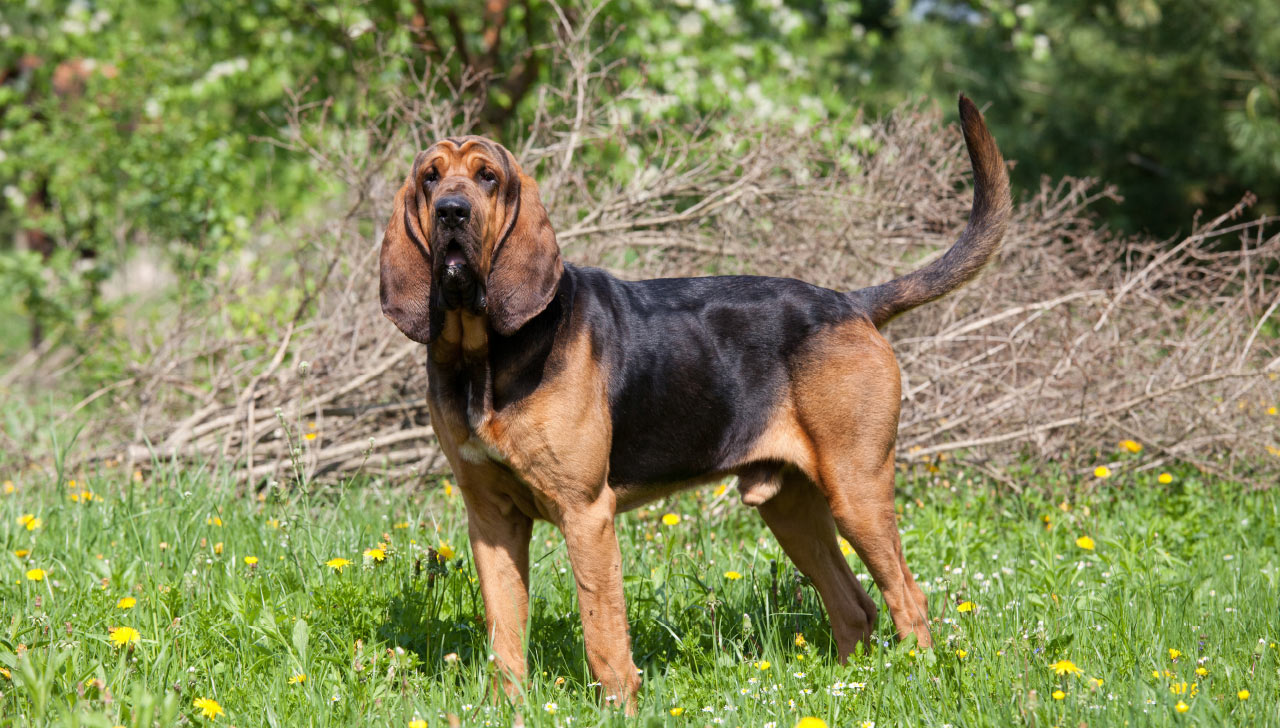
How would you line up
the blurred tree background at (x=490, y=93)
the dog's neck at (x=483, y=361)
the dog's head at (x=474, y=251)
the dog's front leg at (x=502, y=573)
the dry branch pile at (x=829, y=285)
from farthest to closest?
1. the blurred tree background at (x=490, y=93)
2. the dry branch pile at (x=829, y=285)
3. the dog's front leg at (x=502, y=573)
4. the dog's neck at (x=483, y=361)
5. the dog's head at (x=474, y=251)

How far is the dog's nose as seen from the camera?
3248mm

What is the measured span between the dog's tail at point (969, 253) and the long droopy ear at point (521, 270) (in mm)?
1360

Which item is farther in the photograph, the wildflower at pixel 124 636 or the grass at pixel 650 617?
the wildflower at pixel 124 636

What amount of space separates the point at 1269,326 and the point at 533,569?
5.28 meters

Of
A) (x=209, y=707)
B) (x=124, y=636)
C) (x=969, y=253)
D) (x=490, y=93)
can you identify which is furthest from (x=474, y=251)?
(x=490, y=93)

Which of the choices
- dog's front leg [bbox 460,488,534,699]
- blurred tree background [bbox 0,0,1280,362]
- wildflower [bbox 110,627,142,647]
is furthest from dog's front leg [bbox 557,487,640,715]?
blurred tree background [bbox 0,0,1280,362]

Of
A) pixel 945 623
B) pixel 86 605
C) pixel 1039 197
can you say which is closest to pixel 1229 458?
pixel 1039 197

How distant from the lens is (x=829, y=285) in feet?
21.6

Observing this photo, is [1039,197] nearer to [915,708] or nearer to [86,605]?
[915,708]

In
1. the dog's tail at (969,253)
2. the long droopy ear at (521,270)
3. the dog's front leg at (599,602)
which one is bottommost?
the dog's front leg at (599,602)

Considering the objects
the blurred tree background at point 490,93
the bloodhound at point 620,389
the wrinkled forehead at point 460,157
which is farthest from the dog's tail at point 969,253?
the blurred tree background at point 490,93

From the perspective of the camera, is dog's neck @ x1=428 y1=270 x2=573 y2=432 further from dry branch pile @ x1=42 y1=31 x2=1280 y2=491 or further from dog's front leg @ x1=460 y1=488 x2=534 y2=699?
dry branch pile @ x1=42 y1=31 x2=1280 y2=491

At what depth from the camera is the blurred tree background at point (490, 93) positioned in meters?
8.97

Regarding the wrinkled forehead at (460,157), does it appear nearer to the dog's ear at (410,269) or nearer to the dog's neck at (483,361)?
the dog's ear at (410,269)
